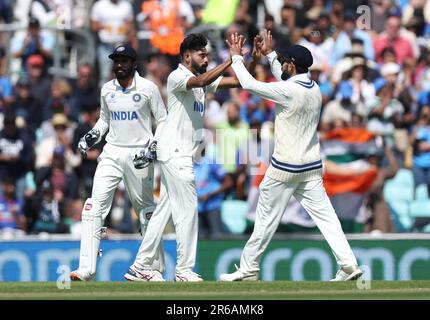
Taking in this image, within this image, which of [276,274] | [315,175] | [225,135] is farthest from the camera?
[225,135]

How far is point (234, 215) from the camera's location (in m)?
18.8

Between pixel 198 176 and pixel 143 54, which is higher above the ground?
pixel 143 54

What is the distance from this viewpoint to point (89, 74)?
21672 mm

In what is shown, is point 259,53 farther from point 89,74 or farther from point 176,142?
point 89,74

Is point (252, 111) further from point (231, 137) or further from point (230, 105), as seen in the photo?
point (231, 137)

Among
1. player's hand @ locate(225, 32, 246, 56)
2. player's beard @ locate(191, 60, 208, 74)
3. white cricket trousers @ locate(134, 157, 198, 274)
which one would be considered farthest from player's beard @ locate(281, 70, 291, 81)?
white cricket trousers @ locate(134, 157, 198, 274)

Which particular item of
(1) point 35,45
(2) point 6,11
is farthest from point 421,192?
(2) point 6,11

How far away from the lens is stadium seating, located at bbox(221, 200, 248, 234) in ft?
61.5

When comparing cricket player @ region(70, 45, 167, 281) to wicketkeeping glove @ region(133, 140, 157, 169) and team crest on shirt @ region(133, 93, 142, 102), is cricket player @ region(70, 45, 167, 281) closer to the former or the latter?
team crest on shirt @ region(133, 93, 142, 102)

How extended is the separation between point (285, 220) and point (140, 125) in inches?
189

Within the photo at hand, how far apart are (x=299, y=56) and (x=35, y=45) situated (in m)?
9.69

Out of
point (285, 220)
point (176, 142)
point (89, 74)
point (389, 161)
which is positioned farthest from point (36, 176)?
point (176, 142)

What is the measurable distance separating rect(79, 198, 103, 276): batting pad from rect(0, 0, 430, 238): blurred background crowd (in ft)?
15.7

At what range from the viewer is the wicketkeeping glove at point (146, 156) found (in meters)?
13.9
